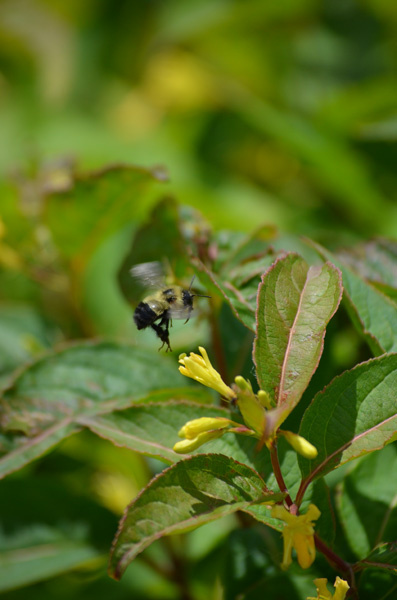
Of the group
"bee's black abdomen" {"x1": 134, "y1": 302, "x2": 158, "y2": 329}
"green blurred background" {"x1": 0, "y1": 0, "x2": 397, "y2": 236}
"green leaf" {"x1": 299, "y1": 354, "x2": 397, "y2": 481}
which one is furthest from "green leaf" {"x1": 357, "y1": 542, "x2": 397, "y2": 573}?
"green blurred background" {"x1": 0, "y1": 0, "x2": 397, "y2": 236}

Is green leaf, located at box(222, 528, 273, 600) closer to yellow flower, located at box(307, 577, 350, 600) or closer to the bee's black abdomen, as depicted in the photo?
yellow flower, located at box(307, 577, 350, 600)

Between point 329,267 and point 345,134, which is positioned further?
point 345,134

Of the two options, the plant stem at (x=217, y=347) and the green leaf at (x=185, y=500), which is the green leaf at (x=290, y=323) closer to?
the green leaf at (x=185, y=500)

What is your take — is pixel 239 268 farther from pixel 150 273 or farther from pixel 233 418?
pixel 233 418

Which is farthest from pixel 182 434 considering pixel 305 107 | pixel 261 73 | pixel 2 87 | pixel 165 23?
pixel 2 87

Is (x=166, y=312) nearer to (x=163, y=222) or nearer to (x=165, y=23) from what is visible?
(x=163, y=222)

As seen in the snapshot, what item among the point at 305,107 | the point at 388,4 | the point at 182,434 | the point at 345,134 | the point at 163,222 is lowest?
the point at 182,434
